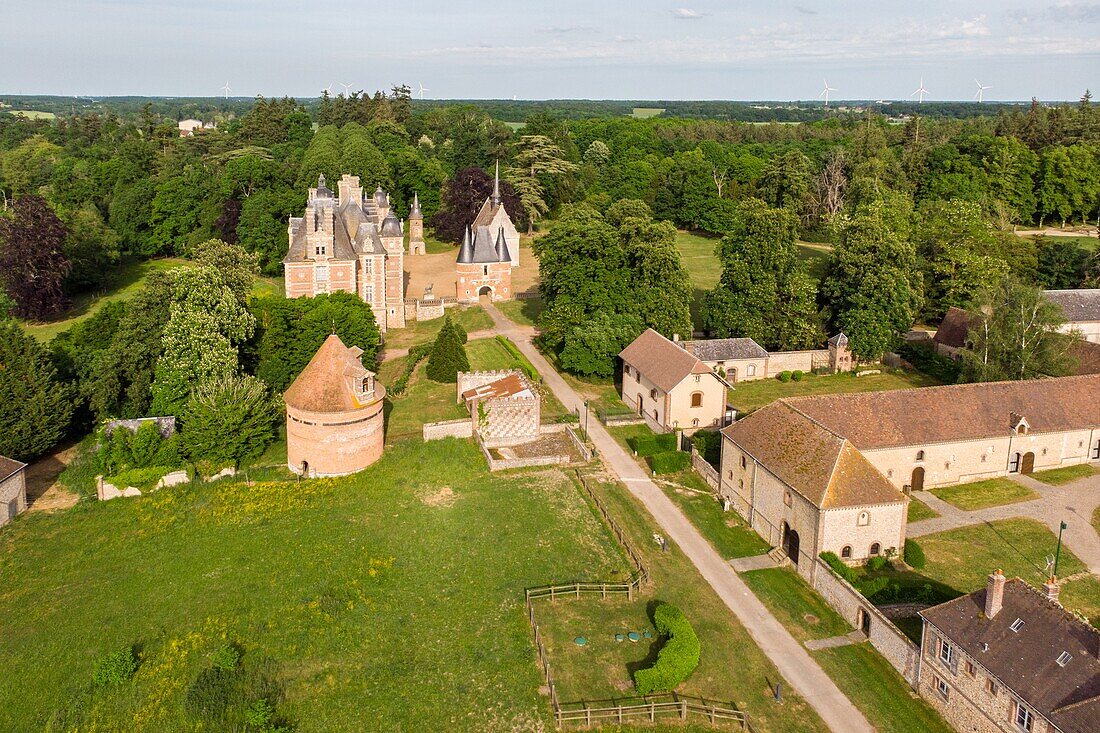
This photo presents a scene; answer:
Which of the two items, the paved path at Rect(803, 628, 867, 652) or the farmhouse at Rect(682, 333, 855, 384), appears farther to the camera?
the farmhouse at Rect(682, 333, 855, 384)

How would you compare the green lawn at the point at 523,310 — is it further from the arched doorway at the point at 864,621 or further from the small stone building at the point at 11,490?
the arched doorway at the point at 864,621

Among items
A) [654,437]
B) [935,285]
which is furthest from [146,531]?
[935,285]

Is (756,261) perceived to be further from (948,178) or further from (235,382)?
(948,178)

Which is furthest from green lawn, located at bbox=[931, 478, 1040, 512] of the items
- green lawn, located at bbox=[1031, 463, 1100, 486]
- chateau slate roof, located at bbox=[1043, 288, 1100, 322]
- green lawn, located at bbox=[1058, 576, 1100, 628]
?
chateau slate roof, located at bbox=[1043, 288, 1100, 322]

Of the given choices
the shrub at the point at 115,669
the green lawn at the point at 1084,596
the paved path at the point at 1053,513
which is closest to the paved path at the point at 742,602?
the paved path at the point at 1053,513

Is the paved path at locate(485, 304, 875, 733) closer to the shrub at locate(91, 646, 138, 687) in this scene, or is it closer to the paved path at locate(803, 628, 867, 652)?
the paved path at locate(803, 628, 867, 652)

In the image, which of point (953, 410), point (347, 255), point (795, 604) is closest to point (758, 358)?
point (953, 410)
